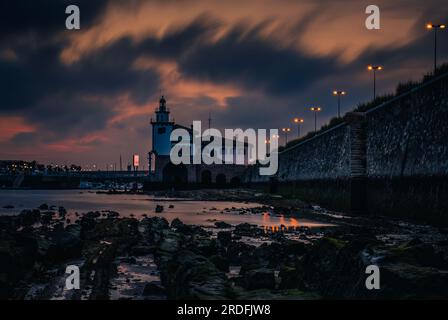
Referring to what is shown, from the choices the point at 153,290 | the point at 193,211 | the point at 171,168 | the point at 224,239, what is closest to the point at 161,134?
the point at 171,168

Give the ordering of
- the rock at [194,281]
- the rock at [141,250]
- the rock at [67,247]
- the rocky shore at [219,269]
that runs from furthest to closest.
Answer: the rock at [141,250]
the rock at [67,247]
the rock at [194,281]
the rocky shore at [219,269]

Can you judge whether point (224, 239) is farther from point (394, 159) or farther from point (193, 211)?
point (193, 211)

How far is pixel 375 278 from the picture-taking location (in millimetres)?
6715

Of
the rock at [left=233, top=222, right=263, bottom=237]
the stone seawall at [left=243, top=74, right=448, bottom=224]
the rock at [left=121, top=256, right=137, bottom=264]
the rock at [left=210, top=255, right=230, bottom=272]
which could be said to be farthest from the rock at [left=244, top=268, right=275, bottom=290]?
the stone seawall at [left=243, top=74, right=448, bottom=224]

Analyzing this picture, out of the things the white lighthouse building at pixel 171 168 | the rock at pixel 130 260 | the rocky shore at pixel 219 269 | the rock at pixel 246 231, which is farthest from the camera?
the white lighthouse building at pixel 171 168

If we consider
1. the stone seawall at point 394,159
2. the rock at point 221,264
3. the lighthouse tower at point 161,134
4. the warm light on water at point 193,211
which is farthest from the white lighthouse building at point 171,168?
the rock at point 221,264

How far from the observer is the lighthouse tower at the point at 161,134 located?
101 m

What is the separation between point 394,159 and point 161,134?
3142 inches

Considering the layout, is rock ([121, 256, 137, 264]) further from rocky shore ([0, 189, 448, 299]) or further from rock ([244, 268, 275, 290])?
rock ([244, 268, 275, 290])

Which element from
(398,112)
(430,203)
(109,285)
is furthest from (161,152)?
(109,285)

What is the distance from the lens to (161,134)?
10281 cm

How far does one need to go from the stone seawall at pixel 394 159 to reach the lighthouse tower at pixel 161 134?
59.6 meters

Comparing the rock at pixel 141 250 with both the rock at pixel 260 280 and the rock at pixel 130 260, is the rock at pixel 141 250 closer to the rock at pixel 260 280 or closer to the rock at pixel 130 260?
the rock at pixel 130 260
